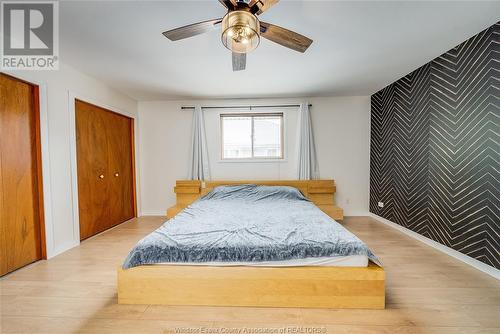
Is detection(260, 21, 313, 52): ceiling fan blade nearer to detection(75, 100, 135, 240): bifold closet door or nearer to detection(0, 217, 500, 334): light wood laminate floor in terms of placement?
detection(0, 217, 500, 334): light wood laminate floor

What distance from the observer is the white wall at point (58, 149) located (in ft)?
7.68

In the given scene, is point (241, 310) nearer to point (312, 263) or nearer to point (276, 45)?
point (312, 263)

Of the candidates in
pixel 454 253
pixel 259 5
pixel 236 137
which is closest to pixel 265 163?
pixel 236 137

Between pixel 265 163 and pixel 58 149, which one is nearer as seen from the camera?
pixel 58 149

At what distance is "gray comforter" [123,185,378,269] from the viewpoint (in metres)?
1.57

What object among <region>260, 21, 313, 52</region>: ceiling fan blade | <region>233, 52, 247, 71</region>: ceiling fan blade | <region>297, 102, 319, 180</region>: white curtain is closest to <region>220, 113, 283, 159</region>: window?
<region>297, 102, 319, 180</region>: white curtain

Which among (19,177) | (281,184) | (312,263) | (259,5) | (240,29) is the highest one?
(259,5)

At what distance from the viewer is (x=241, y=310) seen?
1.52 metres

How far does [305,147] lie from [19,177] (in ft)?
12.2

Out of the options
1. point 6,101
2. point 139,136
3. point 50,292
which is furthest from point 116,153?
point 50,292

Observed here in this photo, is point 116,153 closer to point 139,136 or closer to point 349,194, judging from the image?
point 139,136

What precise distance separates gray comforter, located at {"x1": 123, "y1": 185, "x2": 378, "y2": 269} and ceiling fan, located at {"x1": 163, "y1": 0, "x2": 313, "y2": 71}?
1.40 metres

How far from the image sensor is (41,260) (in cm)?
232

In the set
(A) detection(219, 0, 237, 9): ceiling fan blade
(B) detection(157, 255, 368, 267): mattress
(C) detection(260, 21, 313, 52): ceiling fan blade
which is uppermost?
(A) detection(219, 0, 237, 9): ceiling fan blade
